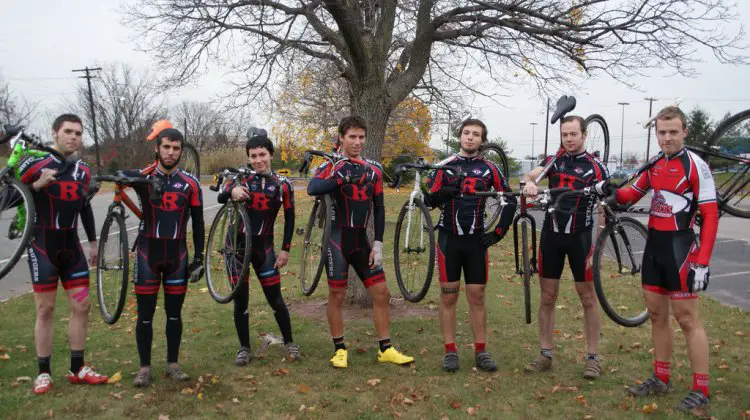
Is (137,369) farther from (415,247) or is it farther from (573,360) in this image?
(573,360)

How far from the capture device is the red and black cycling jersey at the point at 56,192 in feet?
16.4

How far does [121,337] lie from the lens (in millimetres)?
7172

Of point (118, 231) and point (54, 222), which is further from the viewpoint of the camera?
point (118, 231)

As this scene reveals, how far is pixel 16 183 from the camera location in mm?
4727

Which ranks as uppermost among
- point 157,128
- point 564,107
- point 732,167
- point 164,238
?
point 564,107

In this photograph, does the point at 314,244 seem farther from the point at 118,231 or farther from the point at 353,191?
the point at 118,231

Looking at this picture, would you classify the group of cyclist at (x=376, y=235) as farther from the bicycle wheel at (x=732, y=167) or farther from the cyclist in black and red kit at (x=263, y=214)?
the bicycle wheel at (x=732, y=167)

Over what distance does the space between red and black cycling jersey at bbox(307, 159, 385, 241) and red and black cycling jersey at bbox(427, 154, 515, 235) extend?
2.03 ft

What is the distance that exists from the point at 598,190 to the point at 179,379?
4.35 m

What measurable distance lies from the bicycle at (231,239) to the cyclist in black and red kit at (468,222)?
176 cm

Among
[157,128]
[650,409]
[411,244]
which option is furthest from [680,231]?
[157,128]

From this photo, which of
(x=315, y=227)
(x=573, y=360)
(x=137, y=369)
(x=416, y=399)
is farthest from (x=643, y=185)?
(x=137, y=369)

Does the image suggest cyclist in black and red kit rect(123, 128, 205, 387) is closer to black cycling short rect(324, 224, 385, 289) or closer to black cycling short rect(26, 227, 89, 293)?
black cycling short rect(26, 227, 89, 293)

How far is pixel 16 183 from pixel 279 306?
2699 millimetres
